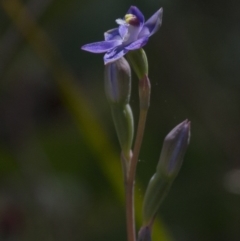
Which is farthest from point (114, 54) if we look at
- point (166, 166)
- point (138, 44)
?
point (166, 166)

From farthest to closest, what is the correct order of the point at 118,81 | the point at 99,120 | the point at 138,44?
the point at 99,120
the point at 118,81
the point at 138,44

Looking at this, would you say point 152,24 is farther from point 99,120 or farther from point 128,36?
point 99,120

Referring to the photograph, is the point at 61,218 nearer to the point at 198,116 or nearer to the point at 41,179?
the point at 41,179

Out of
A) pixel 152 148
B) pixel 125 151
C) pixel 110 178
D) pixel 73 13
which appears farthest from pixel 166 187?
pixel 73 13

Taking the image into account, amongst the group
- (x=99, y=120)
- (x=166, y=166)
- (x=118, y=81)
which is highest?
(x=118, y=81)

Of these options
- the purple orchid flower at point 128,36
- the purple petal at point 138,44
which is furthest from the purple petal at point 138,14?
the purple petal at point 138,44
